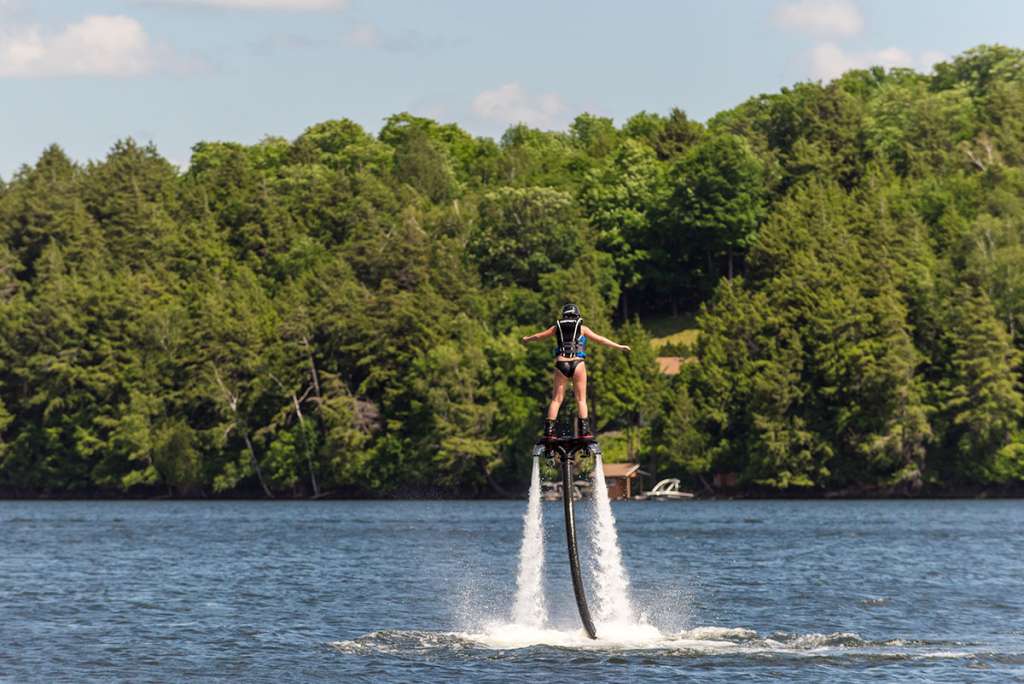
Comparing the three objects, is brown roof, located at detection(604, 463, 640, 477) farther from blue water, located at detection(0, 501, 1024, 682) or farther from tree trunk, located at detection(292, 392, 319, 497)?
tree trunk, located at detection(292, 392, 319, 497)

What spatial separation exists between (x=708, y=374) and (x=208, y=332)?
4773 centimetres

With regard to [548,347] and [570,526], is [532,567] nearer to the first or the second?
[570,526]

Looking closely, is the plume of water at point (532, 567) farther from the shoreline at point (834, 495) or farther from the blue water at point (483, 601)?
the shoreline at point (834, 495)

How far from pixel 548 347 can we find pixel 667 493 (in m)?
16.0

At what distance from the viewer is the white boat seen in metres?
146

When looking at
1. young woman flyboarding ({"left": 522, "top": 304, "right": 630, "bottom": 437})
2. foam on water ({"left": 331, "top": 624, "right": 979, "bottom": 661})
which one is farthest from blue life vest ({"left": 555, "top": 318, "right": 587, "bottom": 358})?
foam on water ({"left": 331, "top": 624, "right": 979, "bottom": 661})

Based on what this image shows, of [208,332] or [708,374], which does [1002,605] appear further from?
[208,332]

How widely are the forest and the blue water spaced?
2728 centimetres

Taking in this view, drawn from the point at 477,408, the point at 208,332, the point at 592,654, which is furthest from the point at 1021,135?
the point at 592,654

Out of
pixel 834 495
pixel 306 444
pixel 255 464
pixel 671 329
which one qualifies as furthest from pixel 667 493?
pixel 671 329

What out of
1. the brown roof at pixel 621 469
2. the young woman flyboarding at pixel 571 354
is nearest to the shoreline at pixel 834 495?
the brown roof at pixel 621 469

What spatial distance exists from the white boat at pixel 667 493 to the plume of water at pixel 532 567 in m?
87.6

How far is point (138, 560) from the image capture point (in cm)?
8331

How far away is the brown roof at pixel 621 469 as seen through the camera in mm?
145750
